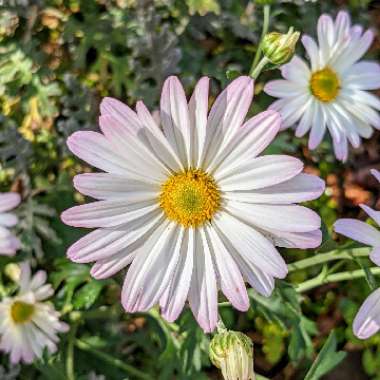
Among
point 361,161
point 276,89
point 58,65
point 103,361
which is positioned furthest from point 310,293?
point 58,65

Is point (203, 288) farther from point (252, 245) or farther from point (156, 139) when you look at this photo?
point (156, 139)

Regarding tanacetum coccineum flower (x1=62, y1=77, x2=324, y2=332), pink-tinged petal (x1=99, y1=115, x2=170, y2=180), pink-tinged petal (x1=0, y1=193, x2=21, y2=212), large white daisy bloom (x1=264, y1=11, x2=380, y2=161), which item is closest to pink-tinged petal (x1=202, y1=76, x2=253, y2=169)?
tanacetum coccineum flower (x1=62, y1=77, x2=324, y2=332)

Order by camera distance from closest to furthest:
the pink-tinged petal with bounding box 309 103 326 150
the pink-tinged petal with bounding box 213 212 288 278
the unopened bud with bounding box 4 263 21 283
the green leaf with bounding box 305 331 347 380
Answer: the pink-tinged petal with bounding box 213 212 288 278
the green leaf with bounding box 305 331 347 380
the pink-tinged petal with bounding box 309 103 326 150
the unopened bud with bounding box 4 263 21 283

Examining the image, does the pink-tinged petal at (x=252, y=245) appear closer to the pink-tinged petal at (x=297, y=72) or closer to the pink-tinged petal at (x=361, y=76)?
the pink-tinged petal at (x=297, y=72)

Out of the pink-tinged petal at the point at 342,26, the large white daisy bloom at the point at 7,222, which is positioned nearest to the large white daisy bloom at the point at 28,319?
the large white daisy bloom at the point at 7,222

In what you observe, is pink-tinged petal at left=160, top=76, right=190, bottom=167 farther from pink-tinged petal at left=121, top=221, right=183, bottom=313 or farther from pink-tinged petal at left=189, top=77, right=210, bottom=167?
pink-tinged petal at left=121, top=221, right=183, bottom=313
